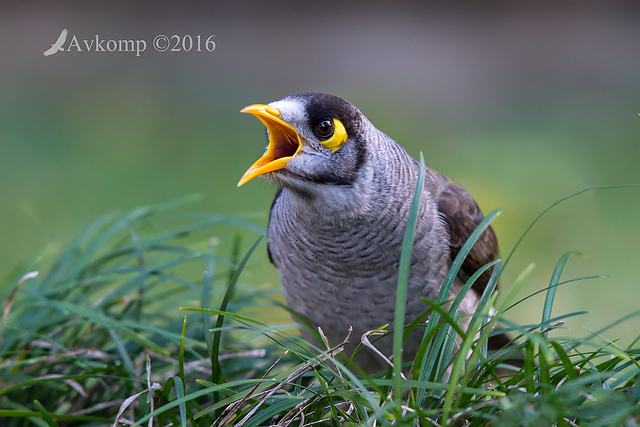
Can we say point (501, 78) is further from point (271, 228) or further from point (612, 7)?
point (271, 228)

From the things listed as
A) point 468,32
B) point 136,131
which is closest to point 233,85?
point 136,131

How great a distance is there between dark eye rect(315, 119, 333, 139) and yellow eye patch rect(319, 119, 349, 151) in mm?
13

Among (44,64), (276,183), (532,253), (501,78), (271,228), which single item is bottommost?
(532,253)

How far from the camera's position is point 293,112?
1776 millimetres

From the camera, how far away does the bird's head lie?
5.82ft

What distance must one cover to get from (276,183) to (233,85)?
600cm

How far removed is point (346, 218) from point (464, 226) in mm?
496

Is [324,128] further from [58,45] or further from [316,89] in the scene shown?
[58,45]

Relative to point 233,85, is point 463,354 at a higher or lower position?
lower

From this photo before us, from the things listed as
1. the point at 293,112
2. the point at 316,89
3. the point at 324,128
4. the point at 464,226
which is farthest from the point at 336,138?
the point at 316,89

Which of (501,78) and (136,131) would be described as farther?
(501,78)

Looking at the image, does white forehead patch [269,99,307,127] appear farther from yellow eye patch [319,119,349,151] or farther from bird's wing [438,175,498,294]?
bird's wing [438,175,498,294]

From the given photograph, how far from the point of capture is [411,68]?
7.67m

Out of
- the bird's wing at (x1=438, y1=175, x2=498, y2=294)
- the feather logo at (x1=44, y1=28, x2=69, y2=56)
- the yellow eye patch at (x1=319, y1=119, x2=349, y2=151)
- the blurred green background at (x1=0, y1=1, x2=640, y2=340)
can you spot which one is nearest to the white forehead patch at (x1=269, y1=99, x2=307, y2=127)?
the yellow eye patch at (x1=319, y1=119, x2=349, y2=151)
